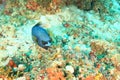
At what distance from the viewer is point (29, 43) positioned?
15.7 feet

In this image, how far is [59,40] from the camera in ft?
16.4

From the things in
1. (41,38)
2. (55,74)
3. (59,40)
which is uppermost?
(41,38)

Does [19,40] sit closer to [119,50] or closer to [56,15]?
[56,15]

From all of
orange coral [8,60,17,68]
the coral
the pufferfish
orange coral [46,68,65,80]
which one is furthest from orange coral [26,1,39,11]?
orange coral [46,68,65,80]

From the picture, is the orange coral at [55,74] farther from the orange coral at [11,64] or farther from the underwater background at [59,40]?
the orange coral at [11,64]

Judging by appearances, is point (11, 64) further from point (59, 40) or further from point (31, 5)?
point (31, 5)

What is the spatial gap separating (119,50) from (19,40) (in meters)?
2.19

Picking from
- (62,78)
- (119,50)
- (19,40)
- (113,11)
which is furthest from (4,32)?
(113,11)

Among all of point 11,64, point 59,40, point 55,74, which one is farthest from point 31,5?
point 55,74

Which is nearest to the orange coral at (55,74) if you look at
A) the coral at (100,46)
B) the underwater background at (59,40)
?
the underwater background at (59,40)

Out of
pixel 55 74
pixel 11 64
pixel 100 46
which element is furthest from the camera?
pixel 100 46

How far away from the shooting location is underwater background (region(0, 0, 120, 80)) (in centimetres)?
420

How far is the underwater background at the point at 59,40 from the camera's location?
4199 millimetres

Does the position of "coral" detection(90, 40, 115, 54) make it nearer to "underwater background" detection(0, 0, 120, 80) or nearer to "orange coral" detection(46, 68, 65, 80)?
"underwater background" detection(0, 0, 120, 80)
